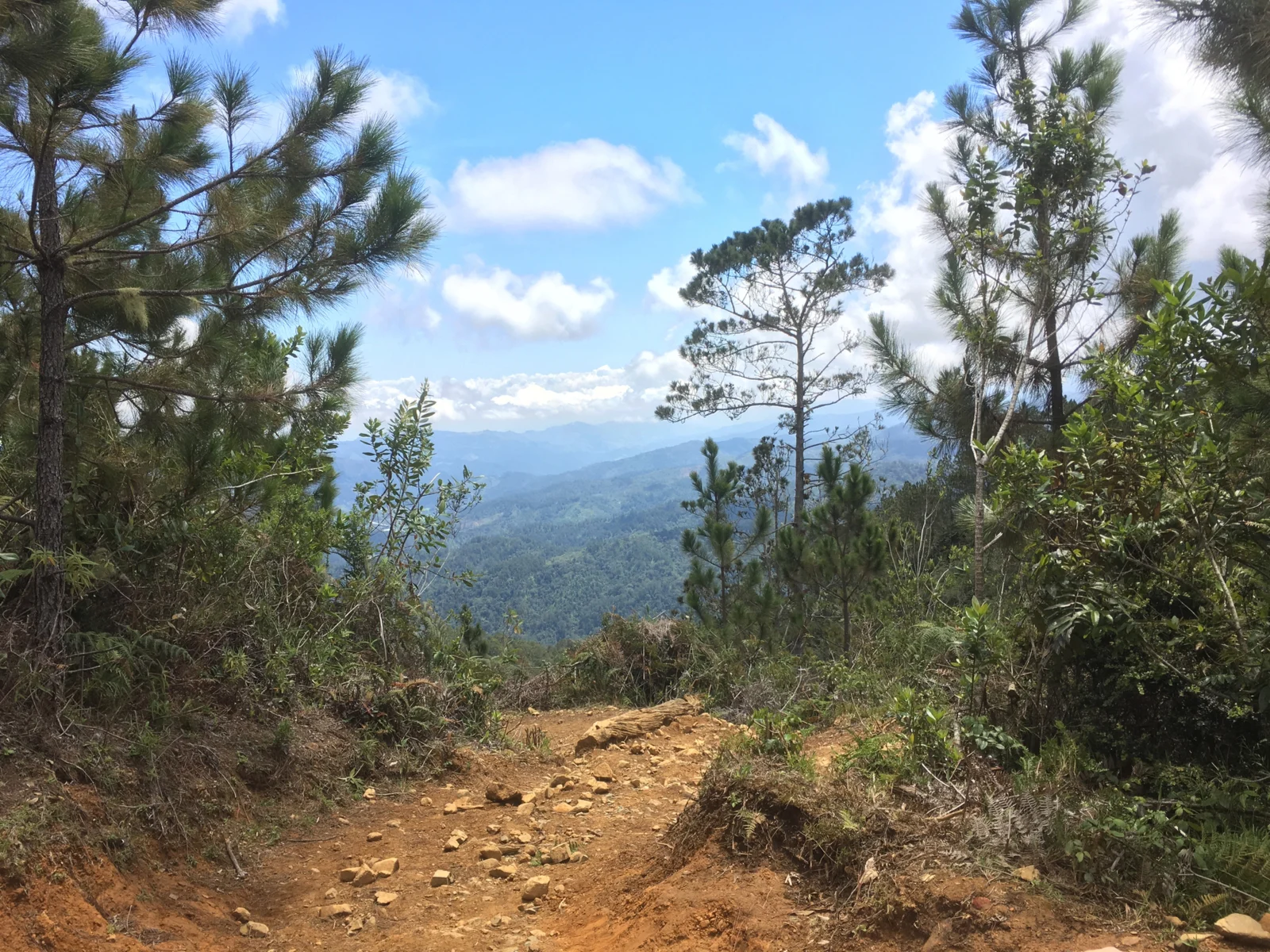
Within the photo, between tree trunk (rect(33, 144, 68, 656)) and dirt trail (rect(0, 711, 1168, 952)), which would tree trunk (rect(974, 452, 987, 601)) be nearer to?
dirt trail (rect(0, 711, 1168, 952))

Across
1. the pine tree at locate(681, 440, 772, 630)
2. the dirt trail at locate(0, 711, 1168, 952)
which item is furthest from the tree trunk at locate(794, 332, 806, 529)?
the dirt trail at locate(0, 711, 1168, 952)

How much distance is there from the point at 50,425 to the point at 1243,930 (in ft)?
17.9

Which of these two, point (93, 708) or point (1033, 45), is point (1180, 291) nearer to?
point (93, 708)

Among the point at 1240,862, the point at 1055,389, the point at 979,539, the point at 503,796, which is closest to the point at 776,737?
the point at 1240,862

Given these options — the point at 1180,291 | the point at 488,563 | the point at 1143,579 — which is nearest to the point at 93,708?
the point at 1143,579

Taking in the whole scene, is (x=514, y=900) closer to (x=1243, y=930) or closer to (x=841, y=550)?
(x=1243, y=930)

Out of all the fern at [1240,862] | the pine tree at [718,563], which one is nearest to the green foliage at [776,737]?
the fern at [1240,862]

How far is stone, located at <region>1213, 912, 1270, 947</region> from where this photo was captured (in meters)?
2.20

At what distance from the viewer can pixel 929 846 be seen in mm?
2867

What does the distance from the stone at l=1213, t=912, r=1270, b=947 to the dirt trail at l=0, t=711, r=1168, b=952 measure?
18 centimetres

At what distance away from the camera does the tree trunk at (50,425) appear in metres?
4.16

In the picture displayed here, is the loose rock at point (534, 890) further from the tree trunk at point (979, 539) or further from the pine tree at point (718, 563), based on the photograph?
the pine tree at point (718, 563)

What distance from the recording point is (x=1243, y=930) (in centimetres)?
221

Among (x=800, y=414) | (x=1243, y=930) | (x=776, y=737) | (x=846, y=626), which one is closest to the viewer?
(x=1243, y=930)
